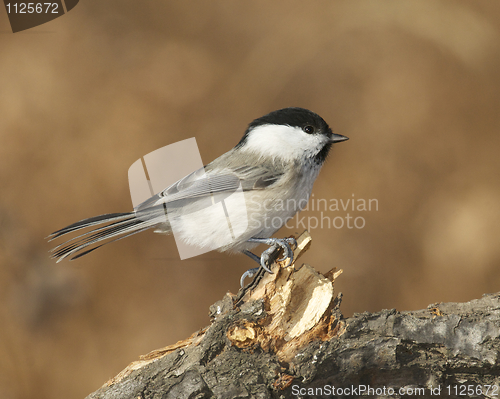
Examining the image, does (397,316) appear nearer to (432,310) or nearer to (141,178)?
(432,310)

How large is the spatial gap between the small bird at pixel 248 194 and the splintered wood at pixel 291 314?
0.12 m

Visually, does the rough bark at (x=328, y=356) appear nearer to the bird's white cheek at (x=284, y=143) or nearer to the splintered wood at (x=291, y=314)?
the splintered wood at (x=291, y=314)

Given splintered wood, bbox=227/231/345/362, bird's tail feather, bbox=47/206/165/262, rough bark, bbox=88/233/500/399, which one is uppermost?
bird's tail feather, bbox=47/206/165/262

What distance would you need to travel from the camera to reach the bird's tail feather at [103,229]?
1183mm

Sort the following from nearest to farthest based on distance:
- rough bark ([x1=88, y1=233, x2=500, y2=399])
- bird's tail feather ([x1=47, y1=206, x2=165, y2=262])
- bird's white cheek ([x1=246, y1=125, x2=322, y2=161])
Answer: rough bark ([x1=88, y1=233, x2=500, y2=399]) → bird's tail feather ([x1=47, y1=206, x2=165, y2=262]) → bird's white cheek ([x1=246, y1=125, x2=322, y2=161])

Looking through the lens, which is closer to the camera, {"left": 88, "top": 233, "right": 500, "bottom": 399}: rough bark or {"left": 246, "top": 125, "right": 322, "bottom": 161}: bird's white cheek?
{"left": 88, "top": 233, "right": 500, "bottom": 399}: rough bark

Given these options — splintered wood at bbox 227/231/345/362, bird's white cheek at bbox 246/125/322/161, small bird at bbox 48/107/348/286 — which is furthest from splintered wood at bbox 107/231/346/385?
bird's white cheek at bbox 246/125/322/161

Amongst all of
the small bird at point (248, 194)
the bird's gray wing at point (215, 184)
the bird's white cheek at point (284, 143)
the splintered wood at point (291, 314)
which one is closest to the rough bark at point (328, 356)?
the splintered wood at point (291, 314)

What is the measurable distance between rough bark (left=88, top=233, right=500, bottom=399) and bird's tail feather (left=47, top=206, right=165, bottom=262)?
0.44 meters

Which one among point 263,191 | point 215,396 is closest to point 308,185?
point 263,191

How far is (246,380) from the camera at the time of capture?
90cm

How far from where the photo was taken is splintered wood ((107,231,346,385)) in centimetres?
96

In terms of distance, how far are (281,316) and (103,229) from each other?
0.66 meters

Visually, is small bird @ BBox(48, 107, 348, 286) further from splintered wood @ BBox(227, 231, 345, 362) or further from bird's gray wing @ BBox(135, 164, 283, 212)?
splintered wood @ BBox(227, 231, 345, 362)
